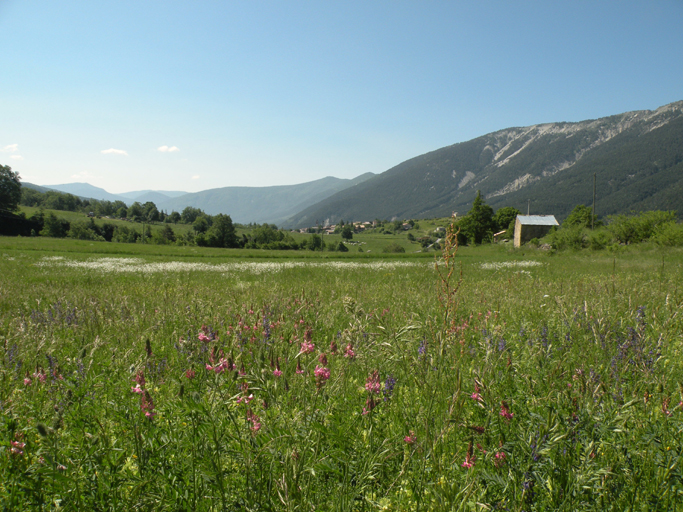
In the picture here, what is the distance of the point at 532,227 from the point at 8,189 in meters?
144

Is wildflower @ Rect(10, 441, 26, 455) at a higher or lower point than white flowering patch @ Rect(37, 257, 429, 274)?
higher

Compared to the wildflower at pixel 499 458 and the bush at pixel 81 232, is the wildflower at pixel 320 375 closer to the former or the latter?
the wildflower at pixel 499 458

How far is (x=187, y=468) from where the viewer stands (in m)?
1.86

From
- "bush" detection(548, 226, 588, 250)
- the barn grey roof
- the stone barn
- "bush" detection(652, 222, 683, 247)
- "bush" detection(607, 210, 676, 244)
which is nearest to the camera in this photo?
"bush" detection(652, 222, 683, 247)

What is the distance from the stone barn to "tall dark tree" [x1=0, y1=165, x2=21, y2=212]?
13713 cm

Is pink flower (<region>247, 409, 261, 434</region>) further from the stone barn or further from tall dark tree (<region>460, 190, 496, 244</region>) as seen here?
tall dark tree (<region>460, 190, 496, 244</region>)

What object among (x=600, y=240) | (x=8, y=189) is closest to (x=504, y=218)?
(x=600, y=240)

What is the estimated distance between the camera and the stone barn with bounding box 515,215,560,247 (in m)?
74.3

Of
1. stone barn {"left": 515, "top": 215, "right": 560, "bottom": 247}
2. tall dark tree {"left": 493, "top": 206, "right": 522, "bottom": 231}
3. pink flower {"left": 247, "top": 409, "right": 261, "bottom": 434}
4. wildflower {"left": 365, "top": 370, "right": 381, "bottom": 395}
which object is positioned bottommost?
pink flower {"left": 247, "top": 409, "right": 261, "bottom": 434}

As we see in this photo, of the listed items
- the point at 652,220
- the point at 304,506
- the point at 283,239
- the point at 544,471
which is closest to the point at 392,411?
the point at 544,471

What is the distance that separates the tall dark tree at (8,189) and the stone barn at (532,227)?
137 m

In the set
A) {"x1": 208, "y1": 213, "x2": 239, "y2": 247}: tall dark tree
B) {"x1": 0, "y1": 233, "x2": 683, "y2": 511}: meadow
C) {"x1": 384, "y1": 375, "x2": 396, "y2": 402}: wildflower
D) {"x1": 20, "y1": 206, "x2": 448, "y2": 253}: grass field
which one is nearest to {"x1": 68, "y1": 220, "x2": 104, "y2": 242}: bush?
{"x1": 20, "y1": 206, "x2": 448, "y2": 253}: grass field

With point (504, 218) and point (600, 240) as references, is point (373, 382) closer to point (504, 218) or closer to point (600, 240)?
point (600, 240)

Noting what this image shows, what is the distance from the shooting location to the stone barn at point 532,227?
2926 inches
